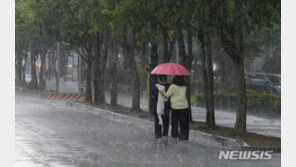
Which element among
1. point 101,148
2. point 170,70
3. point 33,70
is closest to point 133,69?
point 170,70

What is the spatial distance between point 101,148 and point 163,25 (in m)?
10.7

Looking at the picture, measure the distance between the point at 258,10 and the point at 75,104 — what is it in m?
16.2

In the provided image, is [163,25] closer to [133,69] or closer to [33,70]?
[133,69]

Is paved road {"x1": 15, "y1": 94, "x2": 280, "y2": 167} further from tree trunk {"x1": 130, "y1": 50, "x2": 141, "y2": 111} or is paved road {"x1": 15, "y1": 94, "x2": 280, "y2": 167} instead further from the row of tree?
tree trunk {"x1": 130, "y1": 50, "x2": 141, "y2": 111}

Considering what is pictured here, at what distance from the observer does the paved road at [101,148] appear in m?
12.4

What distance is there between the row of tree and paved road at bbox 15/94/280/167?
2.78 m

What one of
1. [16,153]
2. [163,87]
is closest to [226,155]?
[163,87]

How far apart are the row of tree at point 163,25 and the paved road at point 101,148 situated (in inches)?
110

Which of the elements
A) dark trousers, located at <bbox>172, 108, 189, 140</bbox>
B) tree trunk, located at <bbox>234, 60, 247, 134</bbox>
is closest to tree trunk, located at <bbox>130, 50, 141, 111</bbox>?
tree trunk, located at <bbox>234, 60, 247, 134</bbox>

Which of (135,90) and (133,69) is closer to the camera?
(135,90)

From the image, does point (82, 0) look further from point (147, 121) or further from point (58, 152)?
point (58, 152)

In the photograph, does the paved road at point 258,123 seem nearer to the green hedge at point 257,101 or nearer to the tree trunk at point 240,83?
the green hedge at point 257,101

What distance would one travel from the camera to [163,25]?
81.2ft

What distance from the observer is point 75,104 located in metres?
33.5
